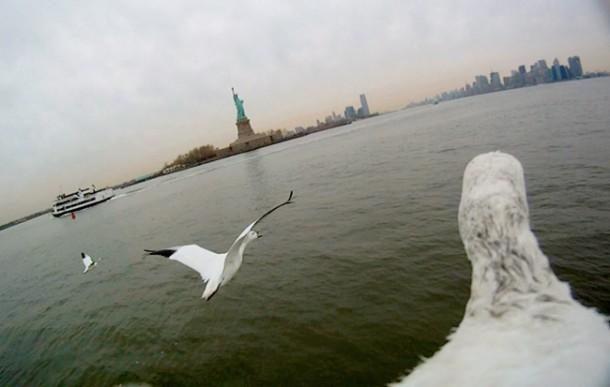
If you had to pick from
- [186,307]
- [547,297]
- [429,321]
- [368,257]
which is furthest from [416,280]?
[186,307]

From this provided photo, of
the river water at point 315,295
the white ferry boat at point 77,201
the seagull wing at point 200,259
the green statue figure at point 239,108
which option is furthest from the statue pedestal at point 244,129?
the seagull wing at point 200,259

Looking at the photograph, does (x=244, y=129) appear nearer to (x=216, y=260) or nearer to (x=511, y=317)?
(x=216, y=260)

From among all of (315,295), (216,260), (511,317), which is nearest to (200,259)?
(216,260)

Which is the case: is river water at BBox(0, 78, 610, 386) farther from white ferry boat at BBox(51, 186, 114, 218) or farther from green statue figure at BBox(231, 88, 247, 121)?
green statue figure at BBox(231, 88, 247, 121)

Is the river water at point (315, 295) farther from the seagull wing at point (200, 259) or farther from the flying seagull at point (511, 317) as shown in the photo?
the flying seagull at point (511, 317)

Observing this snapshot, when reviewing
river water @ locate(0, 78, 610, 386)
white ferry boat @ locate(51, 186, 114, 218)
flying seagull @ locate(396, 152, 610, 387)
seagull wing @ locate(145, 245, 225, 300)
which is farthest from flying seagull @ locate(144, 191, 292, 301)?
white ferry boat @ locate(51, 186, 114, 218)

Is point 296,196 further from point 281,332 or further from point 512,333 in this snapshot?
point 512,333

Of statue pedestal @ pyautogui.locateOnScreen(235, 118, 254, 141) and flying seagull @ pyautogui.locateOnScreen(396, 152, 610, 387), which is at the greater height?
statue pedestal @ pyautogui.locateOnScreen(235, 118, 254, 141)
